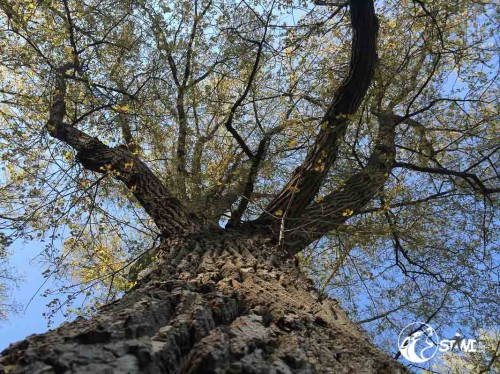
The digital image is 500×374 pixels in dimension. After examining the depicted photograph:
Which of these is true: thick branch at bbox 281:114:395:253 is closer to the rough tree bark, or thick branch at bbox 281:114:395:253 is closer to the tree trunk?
the rough tree bark

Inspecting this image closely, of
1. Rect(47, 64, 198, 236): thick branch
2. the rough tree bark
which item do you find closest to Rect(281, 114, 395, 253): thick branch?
the rough tree bark

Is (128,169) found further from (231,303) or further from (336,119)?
(231,303)

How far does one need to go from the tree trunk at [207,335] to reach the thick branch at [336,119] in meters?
1.56

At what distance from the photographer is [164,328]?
1621mm

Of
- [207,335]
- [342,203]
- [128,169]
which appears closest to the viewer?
[207,335]

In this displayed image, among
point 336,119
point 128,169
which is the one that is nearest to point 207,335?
point 336,119

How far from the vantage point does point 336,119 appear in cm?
450

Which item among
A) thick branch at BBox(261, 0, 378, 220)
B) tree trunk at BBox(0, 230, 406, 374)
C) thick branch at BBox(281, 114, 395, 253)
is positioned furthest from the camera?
thick branch at BBox(281, 114, 395, 253)

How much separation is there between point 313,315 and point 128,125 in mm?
5290

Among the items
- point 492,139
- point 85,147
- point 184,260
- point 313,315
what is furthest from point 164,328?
point 492,139

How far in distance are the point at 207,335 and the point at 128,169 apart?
366cm

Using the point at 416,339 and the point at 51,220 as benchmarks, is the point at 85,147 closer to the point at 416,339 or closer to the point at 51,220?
the point at 51,220

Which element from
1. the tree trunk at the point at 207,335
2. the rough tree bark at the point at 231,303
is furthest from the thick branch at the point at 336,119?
the tree trunk at the point at 207,335

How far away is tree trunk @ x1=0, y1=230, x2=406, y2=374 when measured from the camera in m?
1.28
